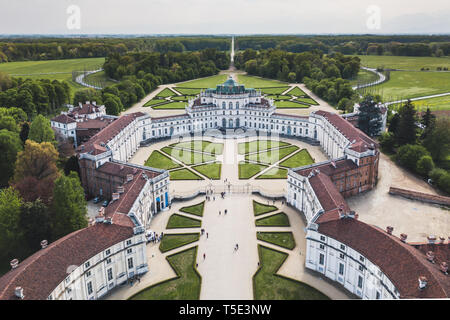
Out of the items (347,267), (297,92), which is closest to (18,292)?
(347,267)

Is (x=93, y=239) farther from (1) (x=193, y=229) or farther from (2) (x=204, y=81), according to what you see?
(2) (x=204, y=81)

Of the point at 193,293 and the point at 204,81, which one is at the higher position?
the point at 204,81

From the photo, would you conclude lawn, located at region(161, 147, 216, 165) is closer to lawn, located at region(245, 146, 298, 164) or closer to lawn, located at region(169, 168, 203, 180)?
lawn, located at region(169, 168, 203, 180)

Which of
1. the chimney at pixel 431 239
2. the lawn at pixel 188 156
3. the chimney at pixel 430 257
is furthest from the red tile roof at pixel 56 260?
the lawn at pixel 188 156

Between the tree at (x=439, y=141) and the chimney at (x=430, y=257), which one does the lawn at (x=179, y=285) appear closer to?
the chimney at (x=430, y=257)

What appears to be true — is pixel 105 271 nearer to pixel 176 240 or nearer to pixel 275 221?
pixel 176 240

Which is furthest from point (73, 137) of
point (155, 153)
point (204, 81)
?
point (204, 81)
